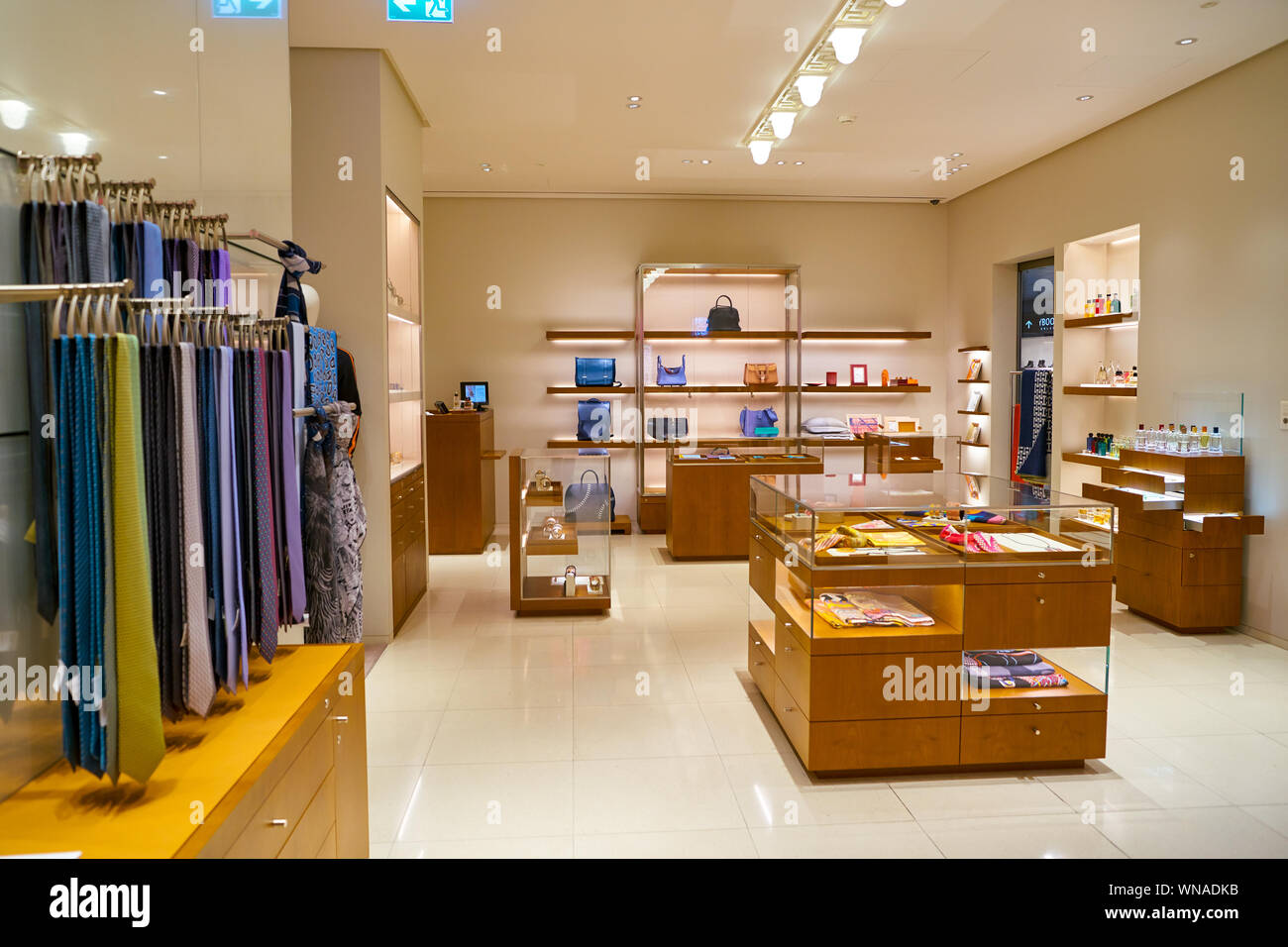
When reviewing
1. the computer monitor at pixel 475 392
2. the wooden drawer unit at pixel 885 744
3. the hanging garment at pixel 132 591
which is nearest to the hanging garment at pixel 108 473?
the hanging garment at pixel 132 591

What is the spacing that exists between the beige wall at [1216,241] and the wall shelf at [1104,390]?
0.71ft

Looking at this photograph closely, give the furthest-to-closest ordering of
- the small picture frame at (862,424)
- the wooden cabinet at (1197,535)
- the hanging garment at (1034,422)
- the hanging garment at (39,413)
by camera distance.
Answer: the small picture frame at (862,424), the hanging garment at (1034,422), the wooden cabinet at (1197,535), the hanging garment at (39,413)

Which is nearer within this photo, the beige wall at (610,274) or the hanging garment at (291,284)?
the hanging garment at (291,284)

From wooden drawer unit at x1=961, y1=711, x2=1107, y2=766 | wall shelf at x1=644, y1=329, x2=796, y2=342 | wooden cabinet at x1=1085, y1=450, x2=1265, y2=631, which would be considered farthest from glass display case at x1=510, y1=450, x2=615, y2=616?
wall shelf at x1=644, y1=329, x2=796, y2=342

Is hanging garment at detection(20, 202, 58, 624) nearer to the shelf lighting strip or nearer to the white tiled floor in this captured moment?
the white tiled floor

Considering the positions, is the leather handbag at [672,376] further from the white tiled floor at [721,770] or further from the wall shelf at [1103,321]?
the white tiled floor at [721,770]

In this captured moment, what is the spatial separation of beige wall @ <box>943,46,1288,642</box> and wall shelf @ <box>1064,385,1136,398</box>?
0.71 feet

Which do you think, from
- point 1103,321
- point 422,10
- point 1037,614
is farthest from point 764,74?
point 1037,614

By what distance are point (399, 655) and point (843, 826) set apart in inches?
117

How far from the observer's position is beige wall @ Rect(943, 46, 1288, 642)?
A: 513 cm

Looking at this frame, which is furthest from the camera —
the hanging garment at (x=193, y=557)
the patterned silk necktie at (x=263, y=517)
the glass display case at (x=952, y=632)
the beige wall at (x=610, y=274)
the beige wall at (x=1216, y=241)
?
the beige wall at (x=610, y=274)

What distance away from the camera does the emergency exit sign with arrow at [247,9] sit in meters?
2.71
